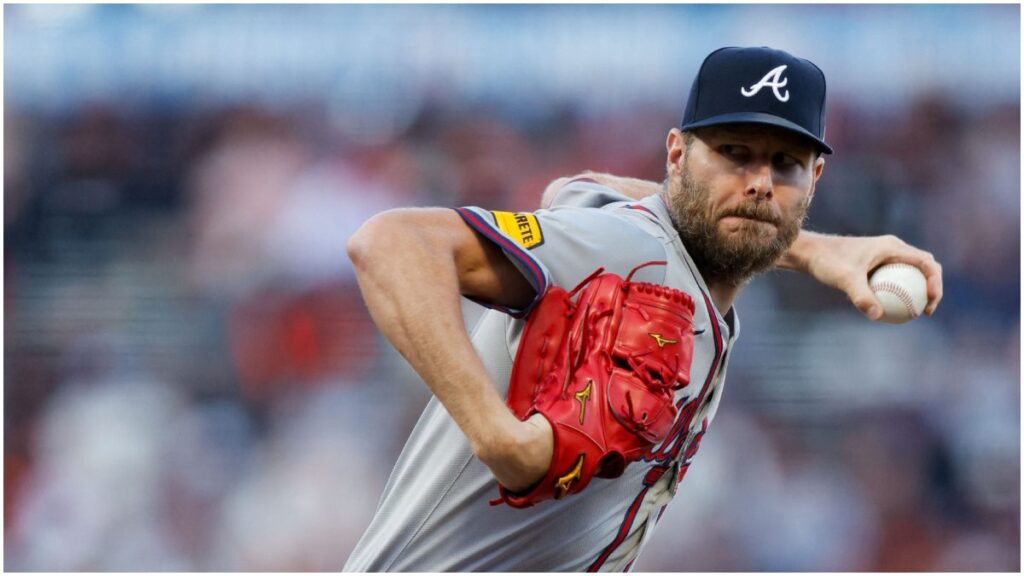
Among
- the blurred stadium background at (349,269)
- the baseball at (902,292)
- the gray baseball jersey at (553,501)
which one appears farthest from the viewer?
the blurred stadium background at (349,269)

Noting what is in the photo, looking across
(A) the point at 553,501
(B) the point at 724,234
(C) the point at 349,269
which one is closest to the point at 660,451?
(A) the point at 553,501

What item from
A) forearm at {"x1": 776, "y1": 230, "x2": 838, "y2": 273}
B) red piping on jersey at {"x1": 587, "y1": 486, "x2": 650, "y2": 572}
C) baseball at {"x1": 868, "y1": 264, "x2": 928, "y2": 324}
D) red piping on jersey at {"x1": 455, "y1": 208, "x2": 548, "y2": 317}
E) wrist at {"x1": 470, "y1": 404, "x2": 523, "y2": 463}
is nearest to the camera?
wrist at {"x1": 470, "y1": 404, "x2": 523, "y2": 463}

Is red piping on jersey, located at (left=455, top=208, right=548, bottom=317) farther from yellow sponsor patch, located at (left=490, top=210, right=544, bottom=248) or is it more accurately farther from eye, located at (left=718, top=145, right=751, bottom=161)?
eye, located at (left=718, top=145, right=751, bottom=161)

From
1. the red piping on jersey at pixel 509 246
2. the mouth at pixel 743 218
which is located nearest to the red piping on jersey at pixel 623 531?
the mouth at pixel 743 218

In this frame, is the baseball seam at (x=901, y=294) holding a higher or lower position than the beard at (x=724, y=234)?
lower

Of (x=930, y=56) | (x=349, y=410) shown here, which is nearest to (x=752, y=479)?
(x=349, y=410)

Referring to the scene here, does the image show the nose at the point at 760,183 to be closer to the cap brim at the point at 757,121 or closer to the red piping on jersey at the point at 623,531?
the cap brim at the point at 757,121

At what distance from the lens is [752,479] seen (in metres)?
4.89

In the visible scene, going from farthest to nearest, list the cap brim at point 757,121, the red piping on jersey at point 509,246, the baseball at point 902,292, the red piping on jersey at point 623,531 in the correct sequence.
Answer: the baseball at point 902,292 → the red piping on jersey at point 623,531 → the cap brim at point 757,121 → the red piping on jersey at point 509,246

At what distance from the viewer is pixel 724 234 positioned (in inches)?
77.2

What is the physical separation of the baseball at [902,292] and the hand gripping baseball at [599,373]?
0.79 meters

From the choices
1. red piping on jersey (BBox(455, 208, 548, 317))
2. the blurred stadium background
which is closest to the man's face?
red piping on jersey (BBox(455, 208, 548, 317))

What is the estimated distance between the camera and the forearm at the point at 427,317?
1.40 m

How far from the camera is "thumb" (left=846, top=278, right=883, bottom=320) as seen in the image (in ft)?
7.09
